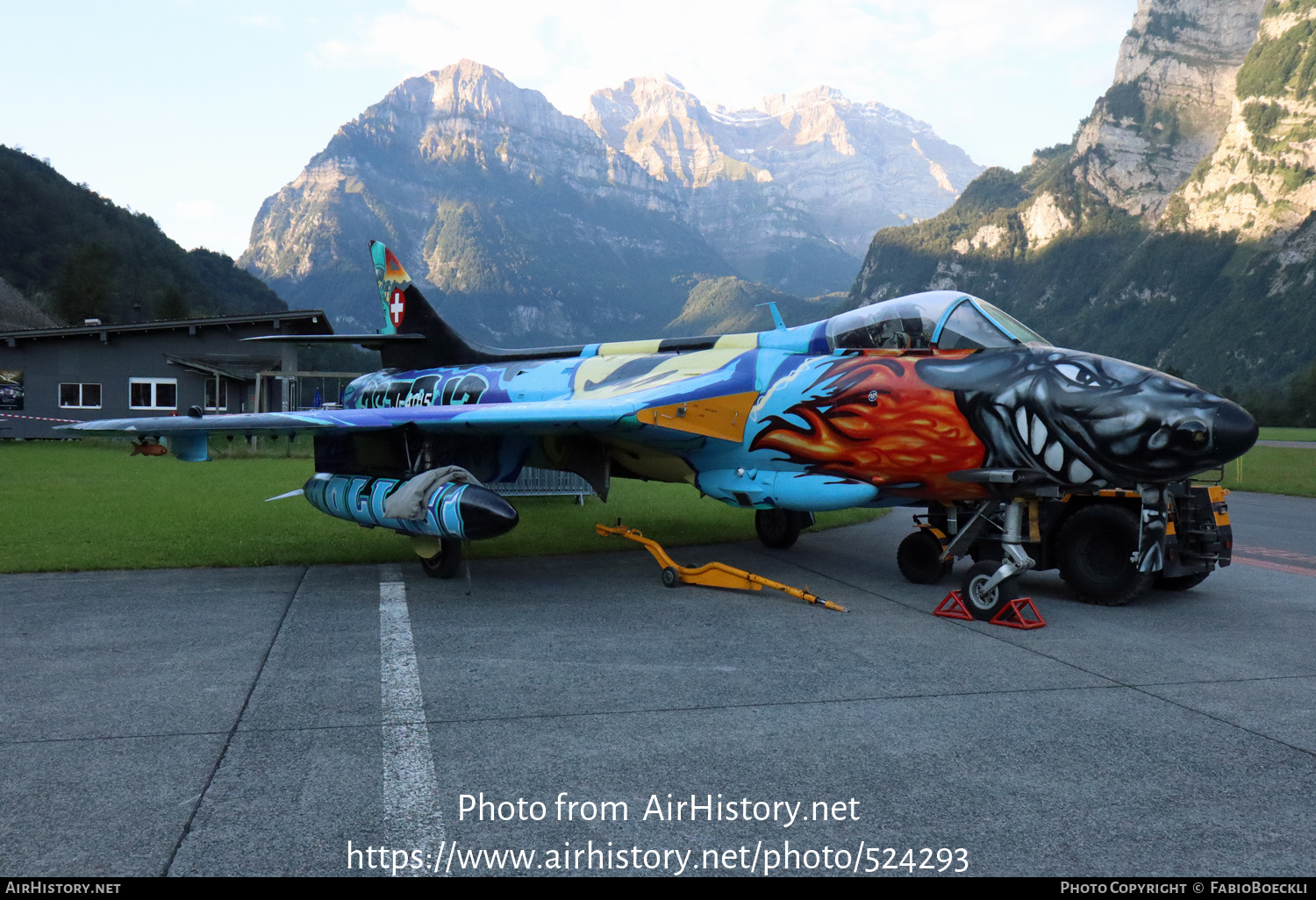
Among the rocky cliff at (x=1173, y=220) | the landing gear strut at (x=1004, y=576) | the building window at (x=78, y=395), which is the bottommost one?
the landing gear strut at (x=1004, y=576)

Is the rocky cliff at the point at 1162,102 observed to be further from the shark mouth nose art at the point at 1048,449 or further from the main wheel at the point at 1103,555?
the shark mouth nose art at the point at 1048,449

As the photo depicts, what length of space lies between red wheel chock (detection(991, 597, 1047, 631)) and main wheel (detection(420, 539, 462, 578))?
5129 mm

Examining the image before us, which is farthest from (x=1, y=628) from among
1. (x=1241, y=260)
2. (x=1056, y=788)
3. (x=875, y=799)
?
(x=1241, y=260)

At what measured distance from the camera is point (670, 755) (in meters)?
4.00

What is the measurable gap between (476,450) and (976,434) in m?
5.39

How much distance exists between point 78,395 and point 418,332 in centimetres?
2576

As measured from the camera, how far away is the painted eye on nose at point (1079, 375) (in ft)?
21.5

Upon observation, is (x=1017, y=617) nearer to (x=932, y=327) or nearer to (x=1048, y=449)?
(x=1048, y=449)

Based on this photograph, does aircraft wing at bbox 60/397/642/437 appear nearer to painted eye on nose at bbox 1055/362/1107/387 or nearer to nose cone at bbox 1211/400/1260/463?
painted eye on nose at bbox 1055/362/1107/387

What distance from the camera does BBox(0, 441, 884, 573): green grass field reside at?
9609 mm

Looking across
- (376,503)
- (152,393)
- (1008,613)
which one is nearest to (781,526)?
(1008,613)

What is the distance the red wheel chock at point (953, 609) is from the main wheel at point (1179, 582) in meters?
2.30

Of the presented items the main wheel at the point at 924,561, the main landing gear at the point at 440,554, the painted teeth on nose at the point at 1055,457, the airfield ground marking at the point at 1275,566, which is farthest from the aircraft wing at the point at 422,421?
the airfield ground marking at the point at 1275,566
